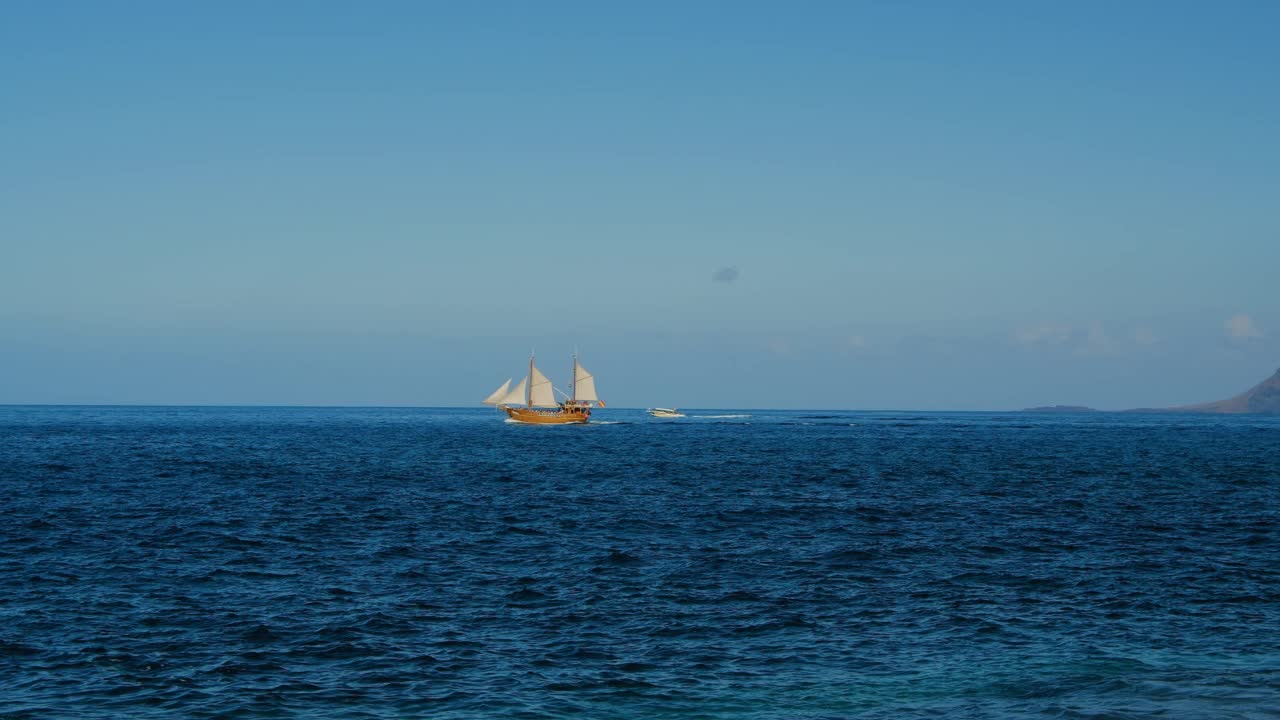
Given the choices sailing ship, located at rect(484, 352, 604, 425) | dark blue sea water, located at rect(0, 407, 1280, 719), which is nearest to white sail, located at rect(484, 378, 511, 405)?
sailing ship, located at rect(484, 352, 604, 425)

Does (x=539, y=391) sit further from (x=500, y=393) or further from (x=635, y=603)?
(x=635, y=603)

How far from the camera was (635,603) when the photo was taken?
27.1 meters

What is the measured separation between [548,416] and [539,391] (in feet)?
38.0

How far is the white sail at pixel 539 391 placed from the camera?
192 m

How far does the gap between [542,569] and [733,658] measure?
447 inches

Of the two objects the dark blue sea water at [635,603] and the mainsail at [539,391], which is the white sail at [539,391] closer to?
the mainsail at [539,391]

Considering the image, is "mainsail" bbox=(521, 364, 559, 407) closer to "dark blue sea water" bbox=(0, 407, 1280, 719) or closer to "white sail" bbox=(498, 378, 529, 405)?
"white sail" bbox=(498, 378, 529, 405)

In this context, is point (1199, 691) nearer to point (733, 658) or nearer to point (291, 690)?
point (733, 658)

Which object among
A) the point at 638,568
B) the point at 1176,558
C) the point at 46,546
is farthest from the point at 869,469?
the point at 46,546

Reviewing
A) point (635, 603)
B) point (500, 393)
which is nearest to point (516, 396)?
point (500, 393)

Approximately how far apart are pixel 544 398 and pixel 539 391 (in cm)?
153

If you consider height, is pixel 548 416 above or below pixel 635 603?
above

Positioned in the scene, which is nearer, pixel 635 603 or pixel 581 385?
pixel 635 603

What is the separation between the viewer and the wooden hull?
7185 inches
